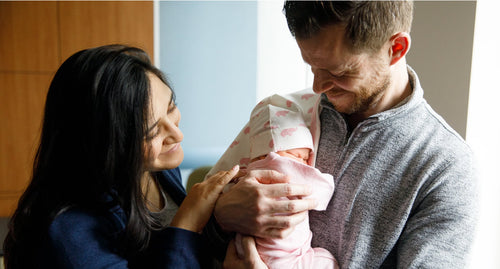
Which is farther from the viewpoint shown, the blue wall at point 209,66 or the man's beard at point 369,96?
the blue wall at point 209,66

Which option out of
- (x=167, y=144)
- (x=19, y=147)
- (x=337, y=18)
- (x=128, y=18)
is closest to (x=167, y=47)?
(x=128, y=18)

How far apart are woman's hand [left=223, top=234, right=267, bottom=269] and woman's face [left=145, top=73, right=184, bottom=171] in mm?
349

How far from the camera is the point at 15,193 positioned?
3176 mm

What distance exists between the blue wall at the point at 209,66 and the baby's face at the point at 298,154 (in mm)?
2660

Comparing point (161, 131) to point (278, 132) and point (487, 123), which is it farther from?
point (487, 123)

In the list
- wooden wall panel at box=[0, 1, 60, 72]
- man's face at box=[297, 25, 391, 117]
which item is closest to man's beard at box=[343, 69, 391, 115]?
man's face at box=[297, 25, 391, 117]

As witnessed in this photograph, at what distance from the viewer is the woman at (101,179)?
0.94 meters

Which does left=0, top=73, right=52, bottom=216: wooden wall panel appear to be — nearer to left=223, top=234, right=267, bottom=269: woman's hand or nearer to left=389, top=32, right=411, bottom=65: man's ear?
left=223, top=234, right=267, bottom=269: woman's hand

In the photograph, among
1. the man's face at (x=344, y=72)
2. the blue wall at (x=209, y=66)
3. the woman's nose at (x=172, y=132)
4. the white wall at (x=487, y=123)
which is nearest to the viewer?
the man's face at (x=344, y=72)

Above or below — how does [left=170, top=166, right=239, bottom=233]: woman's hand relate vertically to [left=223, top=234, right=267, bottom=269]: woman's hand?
above

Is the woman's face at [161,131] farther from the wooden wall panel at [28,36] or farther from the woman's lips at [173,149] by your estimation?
the wooden wall panel at [28,36]

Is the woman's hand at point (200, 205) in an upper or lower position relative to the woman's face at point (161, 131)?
lower

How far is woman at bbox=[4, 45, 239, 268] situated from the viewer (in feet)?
3.09

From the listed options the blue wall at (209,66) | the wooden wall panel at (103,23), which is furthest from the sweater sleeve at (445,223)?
the blue wall at (209,66)
